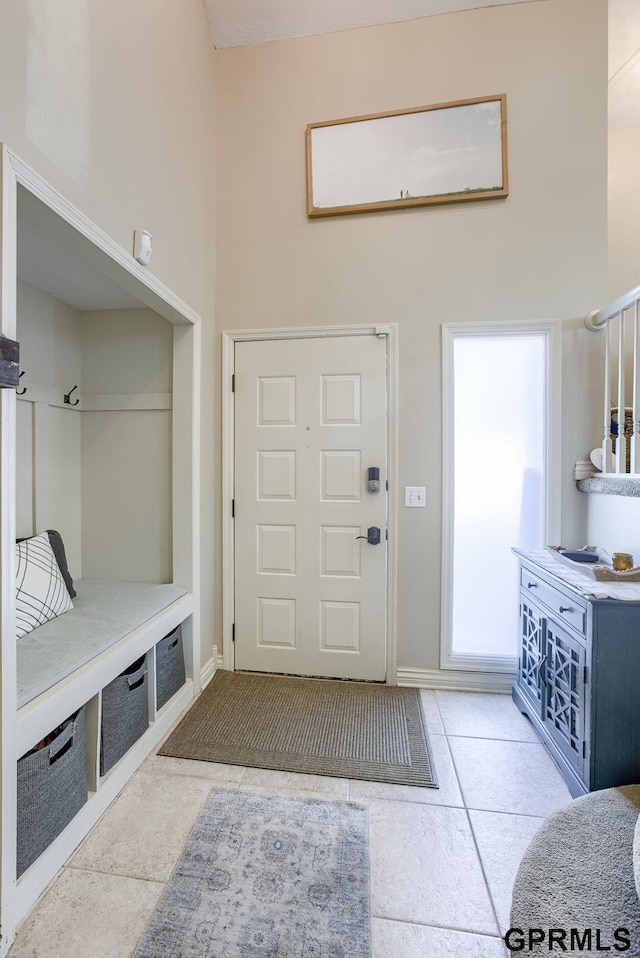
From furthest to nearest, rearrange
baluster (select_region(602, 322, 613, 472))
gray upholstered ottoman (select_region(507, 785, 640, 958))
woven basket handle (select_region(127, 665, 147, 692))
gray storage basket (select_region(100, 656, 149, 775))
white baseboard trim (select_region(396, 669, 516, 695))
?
white baseboard trim (select_region(396, 669, 516, 695))
baluster (select_region(602, 322, 613, 472))
woven basket handle (select_region(127, 665, 147, 692))
gray storage basket (select_region(100, 656, 149, 775))
gray upholstered ottoman (select_region(507, 785, 640, 958))

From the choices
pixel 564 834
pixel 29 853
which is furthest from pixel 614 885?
pixel 29 853

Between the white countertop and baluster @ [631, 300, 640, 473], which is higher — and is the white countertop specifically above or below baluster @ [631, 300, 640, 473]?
below

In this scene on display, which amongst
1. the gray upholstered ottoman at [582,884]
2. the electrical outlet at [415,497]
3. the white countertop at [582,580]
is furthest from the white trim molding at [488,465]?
the gray upholstered ottoman at [582,884]

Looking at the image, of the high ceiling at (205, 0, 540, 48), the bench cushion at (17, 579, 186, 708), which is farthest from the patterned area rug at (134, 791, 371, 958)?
the high ceiling at (205, 0, 540, 48)

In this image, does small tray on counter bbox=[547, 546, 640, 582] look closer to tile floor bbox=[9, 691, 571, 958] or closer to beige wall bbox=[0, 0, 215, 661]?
tile floor bbox=[9, 691, 571, 958]

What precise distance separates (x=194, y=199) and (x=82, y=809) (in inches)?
114

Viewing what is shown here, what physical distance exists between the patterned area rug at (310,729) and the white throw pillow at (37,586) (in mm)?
832

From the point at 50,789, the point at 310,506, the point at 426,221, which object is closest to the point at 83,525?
the point at 310,506

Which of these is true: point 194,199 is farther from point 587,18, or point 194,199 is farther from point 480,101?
point 587,18

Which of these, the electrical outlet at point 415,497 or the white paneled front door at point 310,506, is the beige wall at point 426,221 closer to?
the electrical outlet at point 415,497

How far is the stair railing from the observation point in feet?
6.09


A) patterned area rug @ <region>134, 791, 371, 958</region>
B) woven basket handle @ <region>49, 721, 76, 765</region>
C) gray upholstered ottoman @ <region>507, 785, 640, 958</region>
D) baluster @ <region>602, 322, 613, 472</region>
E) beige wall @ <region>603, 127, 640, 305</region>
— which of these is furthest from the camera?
beige wall @ <region>603, 127, 640, 305</region>

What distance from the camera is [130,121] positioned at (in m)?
1.74

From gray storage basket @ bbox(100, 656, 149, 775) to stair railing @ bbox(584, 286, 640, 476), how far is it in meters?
2.39
